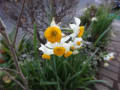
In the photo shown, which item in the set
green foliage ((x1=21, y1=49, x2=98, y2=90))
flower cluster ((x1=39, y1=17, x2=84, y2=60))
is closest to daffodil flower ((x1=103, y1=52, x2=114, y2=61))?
green foliage ((x1=21, y1=49, x2=98, y2=90))

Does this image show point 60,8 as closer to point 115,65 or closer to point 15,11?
point 15,11

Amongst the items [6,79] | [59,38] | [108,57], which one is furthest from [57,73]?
[108,57]

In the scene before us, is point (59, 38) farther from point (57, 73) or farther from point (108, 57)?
point (108, 57)

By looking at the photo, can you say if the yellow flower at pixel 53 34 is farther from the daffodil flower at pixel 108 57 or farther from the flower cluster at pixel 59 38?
the daffodil flower at pixel 108 57

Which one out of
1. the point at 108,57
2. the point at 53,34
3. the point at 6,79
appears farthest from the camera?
the point at 108,57

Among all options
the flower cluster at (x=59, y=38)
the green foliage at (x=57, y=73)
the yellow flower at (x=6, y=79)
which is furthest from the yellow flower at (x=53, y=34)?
the yellow flower at (x=6, y=79)

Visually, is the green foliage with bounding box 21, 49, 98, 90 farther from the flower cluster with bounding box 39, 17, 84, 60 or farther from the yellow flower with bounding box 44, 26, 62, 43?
the yellow flower with bounding box 44, 26, 62, 43

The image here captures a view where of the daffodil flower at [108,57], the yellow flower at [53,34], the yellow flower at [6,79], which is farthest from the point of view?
the daffodil flower at [108,57]

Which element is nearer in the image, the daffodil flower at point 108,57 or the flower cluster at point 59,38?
the flower cluster at point 59,38

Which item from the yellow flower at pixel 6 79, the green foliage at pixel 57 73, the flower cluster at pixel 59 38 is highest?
the flower cluster at pixel 59 38

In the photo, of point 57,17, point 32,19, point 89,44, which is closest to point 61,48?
point 57,17

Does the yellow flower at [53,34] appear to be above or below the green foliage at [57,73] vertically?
above
